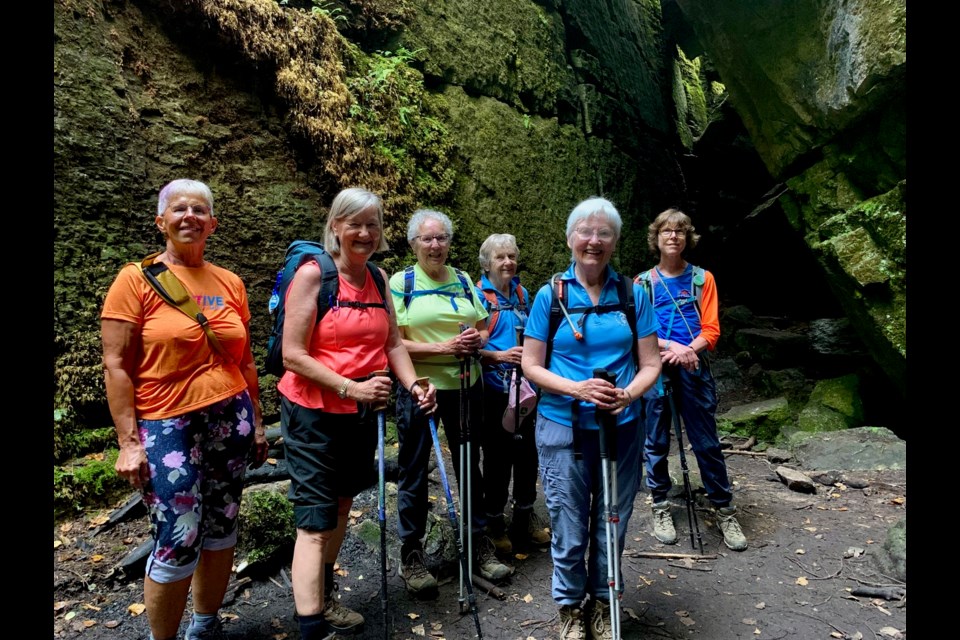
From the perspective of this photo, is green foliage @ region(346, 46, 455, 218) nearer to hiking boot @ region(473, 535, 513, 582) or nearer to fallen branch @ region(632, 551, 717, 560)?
hiking boot @ region(473, 535, 513, 582)

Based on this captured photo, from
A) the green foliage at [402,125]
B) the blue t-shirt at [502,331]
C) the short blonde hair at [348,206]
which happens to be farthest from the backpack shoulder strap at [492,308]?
the green foliage at [402,125]

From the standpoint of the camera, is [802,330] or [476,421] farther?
[802,330]

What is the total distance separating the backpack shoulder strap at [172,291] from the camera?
290 cm

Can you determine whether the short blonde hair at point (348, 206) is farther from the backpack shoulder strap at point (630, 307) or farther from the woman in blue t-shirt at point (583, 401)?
the backpack shoulder strap at point (630, 307)

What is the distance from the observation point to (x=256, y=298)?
6555 mm

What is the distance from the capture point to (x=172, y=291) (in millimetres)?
2941

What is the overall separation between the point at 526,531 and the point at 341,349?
9.28 ft

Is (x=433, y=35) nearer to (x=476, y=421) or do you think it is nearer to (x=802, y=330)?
(x=476, y=421)

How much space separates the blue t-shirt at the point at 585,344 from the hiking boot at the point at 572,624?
118 cm

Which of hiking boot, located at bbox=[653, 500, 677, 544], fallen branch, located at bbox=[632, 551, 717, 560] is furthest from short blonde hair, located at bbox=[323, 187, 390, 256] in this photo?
hiking boot, located at bbox=[653, 500, 677, 544]
